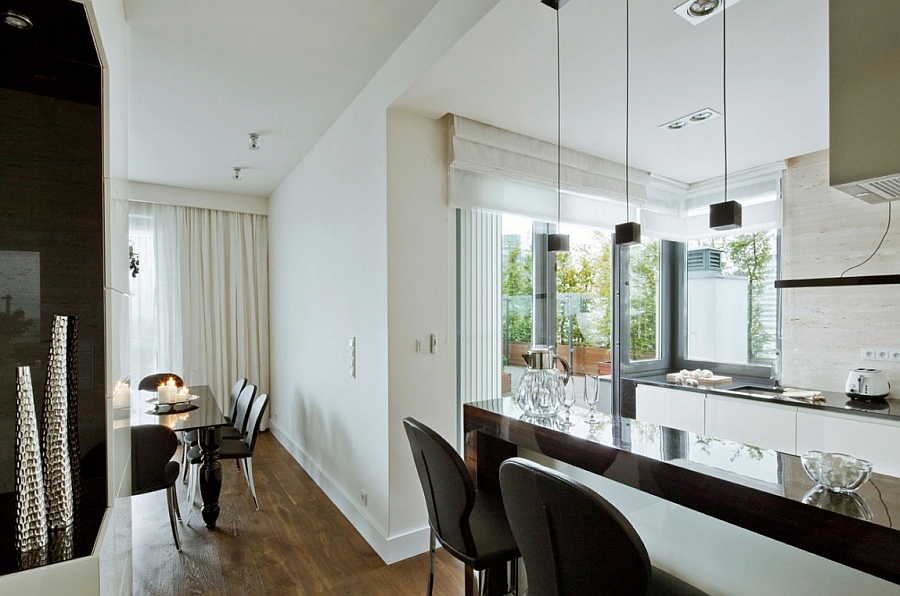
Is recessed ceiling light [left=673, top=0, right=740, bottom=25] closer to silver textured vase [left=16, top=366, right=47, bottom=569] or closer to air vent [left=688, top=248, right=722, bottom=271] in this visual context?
silver textured vase [left=16, top=366, right=47, bottom=569]

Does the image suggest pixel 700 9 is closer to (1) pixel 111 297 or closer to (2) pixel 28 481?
(1) pixel 111 297

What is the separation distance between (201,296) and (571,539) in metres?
5.25

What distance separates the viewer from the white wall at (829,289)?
3.11m

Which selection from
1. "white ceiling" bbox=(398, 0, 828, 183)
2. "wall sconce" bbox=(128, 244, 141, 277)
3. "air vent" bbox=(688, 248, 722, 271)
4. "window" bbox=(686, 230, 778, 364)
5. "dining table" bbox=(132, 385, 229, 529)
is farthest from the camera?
"wall sconce" bbox=(128, 244, 141, 277)

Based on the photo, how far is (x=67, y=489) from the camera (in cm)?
112

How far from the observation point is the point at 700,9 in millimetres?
1851

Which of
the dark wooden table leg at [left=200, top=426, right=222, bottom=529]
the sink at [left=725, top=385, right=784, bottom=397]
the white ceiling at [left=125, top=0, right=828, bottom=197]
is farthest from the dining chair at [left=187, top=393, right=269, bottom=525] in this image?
the sink at [left=725, top=385, right=784, bottom=397]

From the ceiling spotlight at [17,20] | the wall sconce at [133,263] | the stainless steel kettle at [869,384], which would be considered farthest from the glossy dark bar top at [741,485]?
the wall sconce at [133,263]

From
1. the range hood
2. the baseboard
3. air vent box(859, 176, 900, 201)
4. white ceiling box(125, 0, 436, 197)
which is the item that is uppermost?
white ceiling box(125, 0, 436, 197)

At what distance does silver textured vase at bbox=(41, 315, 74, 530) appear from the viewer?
3.59 ft

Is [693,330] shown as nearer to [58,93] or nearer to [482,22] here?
[482,22]

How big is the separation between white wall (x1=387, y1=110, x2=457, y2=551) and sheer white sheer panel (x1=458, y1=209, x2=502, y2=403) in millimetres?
139

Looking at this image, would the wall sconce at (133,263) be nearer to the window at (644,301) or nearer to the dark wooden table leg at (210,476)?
the dark wooden table leg at (210,476)

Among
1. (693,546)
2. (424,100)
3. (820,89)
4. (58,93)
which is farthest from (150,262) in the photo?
(820,89)
